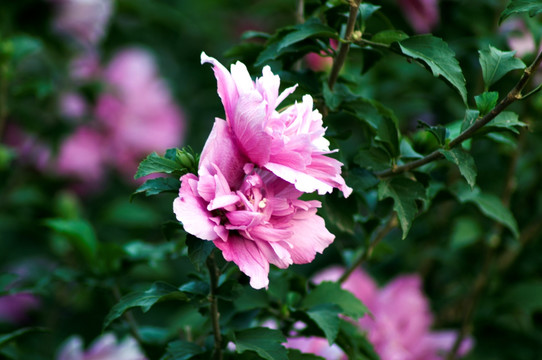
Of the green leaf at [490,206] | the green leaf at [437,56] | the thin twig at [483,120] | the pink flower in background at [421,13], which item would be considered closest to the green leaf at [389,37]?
the green leaf at [437,56]

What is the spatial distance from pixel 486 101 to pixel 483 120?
0.02 metres

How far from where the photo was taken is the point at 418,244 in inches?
55.2

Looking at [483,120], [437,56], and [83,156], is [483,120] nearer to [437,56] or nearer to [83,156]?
[437,56]

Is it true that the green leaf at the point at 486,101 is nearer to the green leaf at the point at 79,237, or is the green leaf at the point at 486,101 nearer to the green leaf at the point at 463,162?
the green leaf at the point at 463,162

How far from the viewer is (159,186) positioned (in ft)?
1.94

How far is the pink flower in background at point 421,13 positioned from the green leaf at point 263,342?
2.95 feet

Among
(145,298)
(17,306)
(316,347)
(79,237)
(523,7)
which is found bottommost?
(17,306)

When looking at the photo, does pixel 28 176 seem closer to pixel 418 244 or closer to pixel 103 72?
pixel 103 72

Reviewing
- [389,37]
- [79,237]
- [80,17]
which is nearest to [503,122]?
[389,37]

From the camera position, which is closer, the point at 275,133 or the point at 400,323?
the point at 275,133

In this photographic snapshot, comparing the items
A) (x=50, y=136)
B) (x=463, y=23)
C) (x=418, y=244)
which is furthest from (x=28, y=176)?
(x=463, y=23)

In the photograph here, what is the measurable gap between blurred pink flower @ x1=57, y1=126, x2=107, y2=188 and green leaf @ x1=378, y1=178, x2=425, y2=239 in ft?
3.40

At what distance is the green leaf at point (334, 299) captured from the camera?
0.76 m

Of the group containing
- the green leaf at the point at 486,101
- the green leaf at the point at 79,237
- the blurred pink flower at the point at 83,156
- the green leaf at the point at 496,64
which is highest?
the green leaf at the point at 496,64
